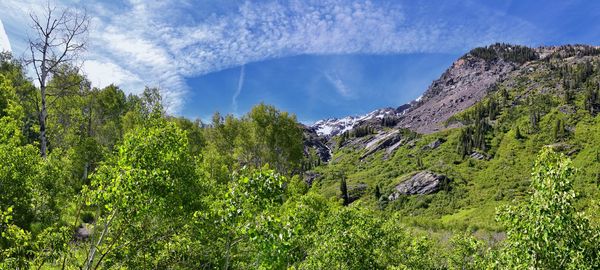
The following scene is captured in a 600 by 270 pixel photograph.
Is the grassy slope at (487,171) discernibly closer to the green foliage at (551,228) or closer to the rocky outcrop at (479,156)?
the rocky outcrop at (479,156)

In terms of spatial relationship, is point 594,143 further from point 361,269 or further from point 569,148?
point 361,269

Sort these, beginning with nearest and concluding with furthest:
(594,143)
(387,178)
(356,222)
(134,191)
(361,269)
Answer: (134,191)
(361,269)
(356,222)
(594,143)
(387,178)

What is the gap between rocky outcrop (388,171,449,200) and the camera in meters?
144

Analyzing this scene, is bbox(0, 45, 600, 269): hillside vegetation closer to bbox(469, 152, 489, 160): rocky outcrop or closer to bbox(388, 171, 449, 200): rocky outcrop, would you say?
bbox(388, 171, 449, 200): rocky outcrop

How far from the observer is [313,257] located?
19109 millimetres

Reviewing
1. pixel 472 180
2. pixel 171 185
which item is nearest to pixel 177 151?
pixel 171 185

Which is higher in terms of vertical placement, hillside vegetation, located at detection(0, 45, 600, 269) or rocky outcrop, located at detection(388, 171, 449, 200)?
rocky outcrop, located at detection(388, 171, 449, 200)

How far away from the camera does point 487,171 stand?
15025cm

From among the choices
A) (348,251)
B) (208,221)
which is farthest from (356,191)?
(208,221)

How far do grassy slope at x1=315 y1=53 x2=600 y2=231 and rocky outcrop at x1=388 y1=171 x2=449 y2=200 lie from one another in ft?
11.8

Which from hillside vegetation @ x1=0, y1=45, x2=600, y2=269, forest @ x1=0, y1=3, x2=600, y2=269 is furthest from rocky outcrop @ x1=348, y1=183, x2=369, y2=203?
forest @ x1=0, y1=3, x2=600, y2=269

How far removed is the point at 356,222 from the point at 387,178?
15809 centimetres

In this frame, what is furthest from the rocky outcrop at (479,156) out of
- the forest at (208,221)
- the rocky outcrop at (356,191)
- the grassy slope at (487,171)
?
the forest at (208,221)

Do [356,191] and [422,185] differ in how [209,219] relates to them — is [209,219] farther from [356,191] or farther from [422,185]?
[356,191]
